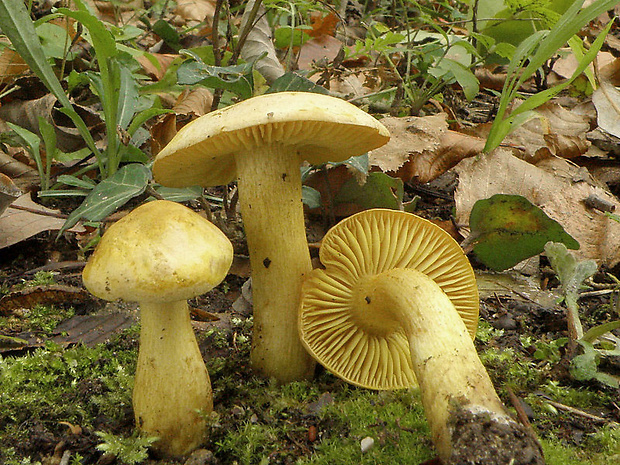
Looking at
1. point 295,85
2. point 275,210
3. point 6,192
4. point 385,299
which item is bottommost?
point 6,192

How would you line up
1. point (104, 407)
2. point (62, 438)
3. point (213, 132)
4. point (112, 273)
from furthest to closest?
point (104, 407)
point (62, 438)
point (213, 132)
point (112, 273)

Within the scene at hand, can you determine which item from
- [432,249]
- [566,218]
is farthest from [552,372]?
[566,218]

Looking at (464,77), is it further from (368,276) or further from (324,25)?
(324,25)

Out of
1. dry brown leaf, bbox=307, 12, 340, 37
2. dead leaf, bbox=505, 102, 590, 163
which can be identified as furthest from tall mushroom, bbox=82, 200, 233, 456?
dry brown leaf, bbox=307, 12, 340, 37

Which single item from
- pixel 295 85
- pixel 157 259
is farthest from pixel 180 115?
pixel 157 259

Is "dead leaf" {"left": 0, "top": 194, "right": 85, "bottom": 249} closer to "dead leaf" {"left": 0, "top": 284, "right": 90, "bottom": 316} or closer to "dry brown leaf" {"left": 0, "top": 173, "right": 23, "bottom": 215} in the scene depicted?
"dry brown leaf" {"left": 0, "top": 173, "right": 23, "bottom": 215}

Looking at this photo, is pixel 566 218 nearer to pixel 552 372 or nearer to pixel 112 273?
pixel 552 372
